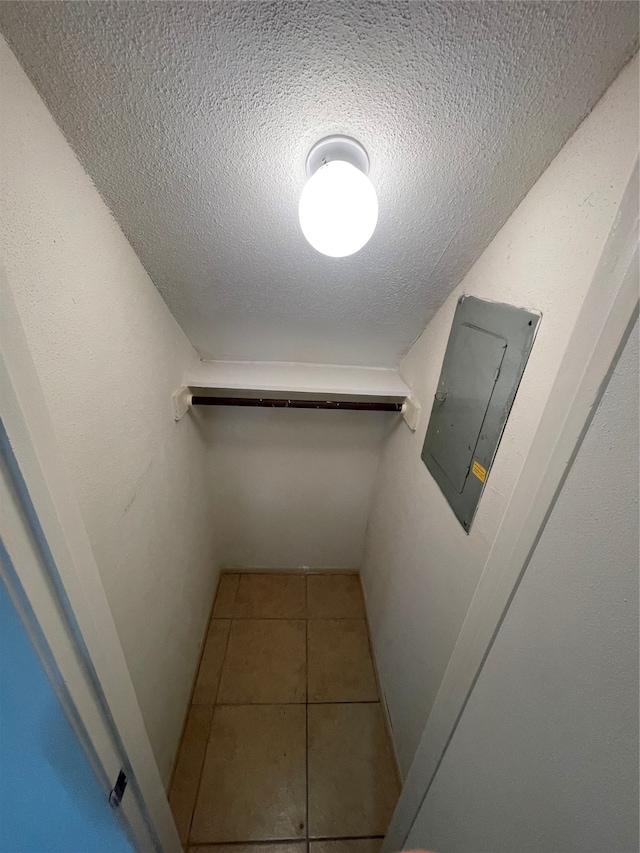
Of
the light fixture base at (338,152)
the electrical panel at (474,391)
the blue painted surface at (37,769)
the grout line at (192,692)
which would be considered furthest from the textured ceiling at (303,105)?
the grout line at (192,692)

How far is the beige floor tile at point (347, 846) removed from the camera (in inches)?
39.7

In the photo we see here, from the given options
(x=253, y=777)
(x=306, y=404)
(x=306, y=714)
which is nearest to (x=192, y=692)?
(x=253, y=777)

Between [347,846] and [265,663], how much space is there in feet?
2.04

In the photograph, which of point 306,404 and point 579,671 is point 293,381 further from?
point 579,671

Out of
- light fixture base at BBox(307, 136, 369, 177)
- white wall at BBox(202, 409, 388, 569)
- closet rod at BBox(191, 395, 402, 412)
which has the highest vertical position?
light fixture base at BBox(307, 136, 369, 177)

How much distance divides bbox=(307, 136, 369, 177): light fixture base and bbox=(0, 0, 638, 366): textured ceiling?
0.02m

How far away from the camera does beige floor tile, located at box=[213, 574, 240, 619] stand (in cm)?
165

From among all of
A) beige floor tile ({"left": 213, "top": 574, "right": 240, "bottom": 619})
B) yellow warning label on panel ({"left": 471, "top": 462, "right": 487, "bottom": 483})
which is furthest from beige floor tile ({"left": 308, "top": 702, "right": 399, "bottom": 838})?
yellow warning label on panel ({"left": 471, "top": 462, "right": 487, "bottom": 483})

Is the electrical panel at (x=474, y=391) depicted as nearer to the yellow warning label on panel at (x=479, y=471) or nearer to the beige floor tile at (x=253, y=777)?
the yellow warning label on panel at (x=479, y=471)

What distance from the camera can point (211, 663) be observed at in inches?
56.3

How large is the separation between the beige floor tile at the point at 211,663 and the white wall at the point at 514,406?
0.75 meters

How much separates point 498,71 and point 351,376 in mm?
878

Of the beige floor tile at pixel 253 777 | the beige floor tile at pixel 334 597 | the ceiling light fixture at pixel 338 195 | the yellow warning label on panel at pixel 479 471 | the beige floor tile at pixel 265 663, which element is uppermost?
the ceiling light fixture at pixel 338 195

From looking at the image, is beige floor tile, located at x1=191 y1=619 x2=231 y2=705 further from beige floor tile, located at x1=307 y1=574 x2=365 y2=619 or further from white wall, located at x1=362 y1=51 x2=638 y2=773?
white wall, located at x1=362 y1=51 x2=638 y2=773
